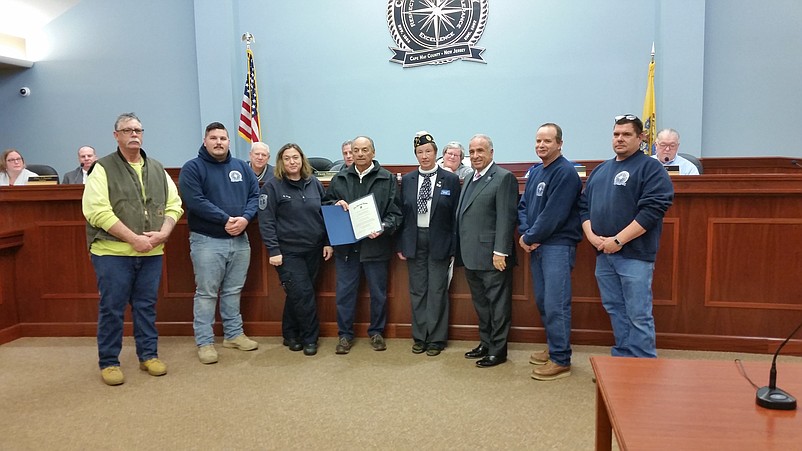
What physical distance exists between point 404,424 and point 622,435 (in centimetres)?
149

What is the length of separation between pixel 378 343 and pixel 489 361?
0.78 meters

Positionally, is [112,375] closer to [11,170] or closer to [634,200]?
[634,200]

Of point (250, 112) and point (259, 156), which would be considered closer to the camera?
point (259, 156)

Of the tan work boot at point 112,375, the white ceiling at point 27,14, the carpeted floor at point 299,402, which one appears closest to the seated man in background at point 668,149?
the carpeted floor at point 299,402

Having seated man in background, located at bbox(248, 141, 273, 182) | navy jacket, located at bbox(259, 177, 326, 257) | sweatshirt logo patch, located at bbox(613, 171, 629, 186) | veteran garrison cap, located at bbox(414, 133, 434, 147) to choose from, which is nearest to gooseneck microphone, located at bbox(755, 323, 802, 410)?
sweatshirt logo patch, located at bbox(613, 171, 629, 186)

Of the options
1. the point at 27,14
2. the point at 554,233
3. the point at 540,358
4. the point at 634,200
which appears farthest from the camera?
the point at 27,14

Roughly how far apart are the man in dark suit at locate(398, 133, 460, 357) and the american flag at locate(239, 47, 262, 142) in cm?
362

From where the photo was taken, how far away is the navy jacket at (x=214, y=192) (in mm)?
3215

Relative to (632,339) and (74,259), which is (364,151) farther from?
(74,259)

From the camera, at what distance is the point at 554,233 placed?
2.93 metres

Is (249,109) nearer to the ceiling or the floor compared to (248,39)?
nearer to the floor

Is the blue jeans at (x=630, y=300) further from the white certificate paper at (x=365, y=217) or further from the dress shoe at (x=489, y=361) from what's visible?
the white certificate paper at (x=365, y=217)

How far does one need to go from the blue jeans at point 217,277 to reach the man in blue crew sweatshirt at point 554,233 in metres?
1.88

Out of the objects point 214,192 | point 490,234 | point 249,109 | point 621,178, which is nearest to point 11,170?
point 249,109
